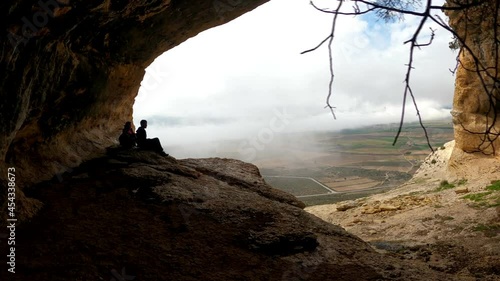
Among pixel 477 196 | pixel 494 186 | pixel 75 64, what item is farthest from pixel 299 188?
pixel 75 64

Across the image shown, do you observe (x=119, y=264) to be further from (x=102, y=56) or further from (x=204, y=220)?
(x=102, y=56)

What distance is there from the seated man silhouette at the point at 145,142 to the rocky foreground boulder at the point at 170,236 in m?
1.75

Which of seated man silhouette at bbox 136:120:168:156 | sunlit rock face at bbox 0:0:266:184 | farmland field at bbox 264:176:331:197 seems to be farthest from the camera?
farmland field at bbox 264:176:331:197

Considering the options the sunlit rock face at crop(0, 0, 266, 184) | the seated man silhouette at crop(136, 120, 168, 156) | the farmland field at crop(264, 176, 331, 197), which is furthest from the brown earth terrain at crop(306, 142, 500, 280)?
the farmland field at crop(264, 176, 331, 197)

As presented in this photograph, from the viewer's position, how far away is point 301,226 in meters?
9.56

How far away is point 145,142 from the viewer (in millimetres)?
13320

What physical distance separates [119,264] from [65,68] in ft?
18.4

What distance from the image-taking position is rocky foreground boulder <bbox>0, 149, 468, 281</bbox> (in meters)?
6.30

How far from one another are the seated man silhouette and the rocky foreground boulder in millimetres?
1753

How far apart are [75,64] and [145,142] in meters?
4.24

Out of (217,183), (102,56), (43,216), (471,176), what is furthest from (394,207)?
(43,216)

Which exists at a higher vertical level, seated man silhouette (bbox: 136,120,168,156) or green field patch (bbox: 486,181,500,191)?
seated man silhouette (bbox: 136,120,168,156)

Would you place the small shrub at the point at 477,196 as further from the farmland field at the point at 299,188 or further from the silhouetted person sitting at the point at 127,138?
the farmland field at the point at 299,188

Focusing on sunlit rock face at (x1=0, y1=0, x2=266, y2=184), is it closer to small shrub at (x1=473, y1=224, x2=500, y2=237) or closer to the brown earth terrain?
the brown earth terrain
